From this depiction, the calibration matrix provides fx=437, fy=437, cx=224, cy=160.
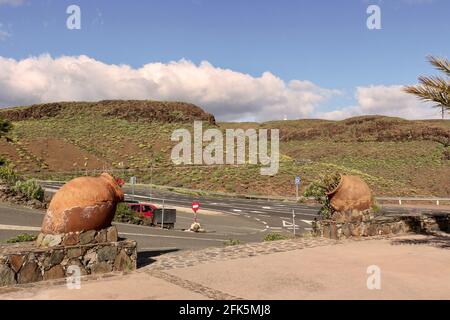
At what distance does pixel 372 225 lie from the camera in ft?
46.3

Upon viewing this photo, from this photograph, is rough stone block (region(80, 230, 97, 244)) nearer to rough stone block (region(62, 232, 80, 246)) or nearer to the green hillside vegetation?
rough stone block (region(62, 232, 80, 246))

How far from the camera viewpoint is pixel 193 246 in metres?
16.0

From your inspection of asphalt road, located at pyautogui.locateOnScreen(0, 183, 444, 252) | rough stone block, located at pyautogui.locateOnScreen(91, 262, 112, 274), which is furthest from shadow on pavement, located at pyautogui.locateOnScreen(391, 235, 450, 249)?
rough stone block, located at pyautogui.locateOnScreen(91, 262, 112, 274)

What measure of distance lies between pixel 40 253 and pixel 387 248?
8.72 meters

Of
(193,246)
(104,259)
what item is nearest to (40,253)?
(104,259)

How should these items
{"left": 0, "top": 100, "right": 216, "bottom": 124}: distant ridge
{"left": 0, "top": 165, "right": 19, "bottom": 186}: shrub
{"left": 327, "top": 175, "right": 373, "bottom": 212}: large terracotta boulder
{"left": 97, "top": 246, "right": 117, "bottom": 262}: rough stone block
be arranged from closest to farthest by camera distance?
{"left": 97, "top": 246, "right": 117, "bottom": 262}: rough stone block
{"left": 327, "top": 175, "right": 373, "bottom": 212}: large terracotta boulder
{"left": 0, "top": 165, "right": 19, "bottom": 186}: shrub
{"left": 0, "top": 100, "right": 216, "bottom": 124}: distant ridge

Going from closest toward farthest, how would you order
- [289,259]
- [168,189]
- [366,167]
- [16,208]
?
[289,259], [16,208], [168,189], [366,167]

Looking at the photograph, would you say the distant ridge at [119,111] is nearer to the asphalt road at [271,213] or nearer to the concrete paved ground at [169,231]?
the asphalt road at [271,213]

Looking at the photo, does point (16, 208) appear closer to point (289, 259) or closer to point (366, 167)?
point (289, 259)

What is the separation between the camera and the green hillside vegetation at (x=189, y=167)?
54094 millimetres

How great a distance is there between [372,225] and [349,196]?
4.15ft

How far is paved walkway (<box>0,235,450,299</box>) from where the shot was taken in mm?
7441

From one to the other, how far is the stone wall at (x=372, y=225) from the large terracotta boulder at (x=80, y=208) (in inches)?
288

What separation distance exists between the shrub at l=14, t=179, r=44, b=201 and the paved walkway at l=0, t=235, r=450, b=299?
1548 centimetres
